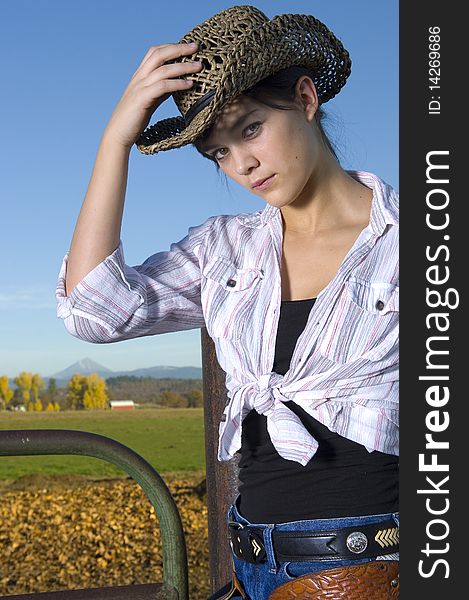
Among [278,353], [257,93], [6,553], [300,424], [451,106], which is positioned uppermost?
[257,93]

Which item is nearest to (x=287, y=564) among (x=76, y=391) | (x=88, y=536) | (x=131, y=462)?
(x=131, y=462)

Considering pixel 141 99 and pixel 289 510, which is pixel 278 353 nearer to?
pixel 289 510

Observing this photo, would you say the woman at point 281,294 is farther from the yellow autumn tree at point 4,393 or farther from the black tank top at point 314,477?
the yellow autumn tree at point 4,393

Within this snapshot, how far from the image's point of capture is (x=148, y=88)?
1.26 metres

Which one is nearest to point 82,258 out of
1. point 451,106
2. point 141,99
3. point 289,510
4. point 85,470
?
point 141,99

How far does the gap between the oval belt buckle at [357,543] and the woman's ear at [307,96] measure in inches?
25.8

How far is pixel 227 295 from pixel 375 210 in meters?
0.27

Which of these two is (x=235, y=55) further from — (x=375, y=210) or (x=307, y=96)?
(x=375, y=210)

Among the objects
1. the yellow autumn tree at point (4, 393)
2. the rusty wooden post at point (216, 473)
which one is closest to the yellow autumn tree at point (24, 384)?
the yellow autumn tree at point (4, 393)

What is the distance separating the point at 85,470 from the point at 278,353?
8761mm

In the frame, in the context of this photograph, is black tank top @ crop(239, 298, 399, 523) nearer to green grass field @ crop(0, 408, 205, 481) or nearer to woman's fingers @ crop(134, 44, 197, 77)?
woman's fingers @ crop(134, 44, 197, 77)

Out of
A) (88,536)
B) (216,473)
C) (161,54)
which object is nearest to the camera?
(161,54)

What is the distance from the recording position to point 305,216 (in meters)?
1.40

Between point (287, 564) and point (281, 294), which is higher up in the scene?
point (281, 294)
